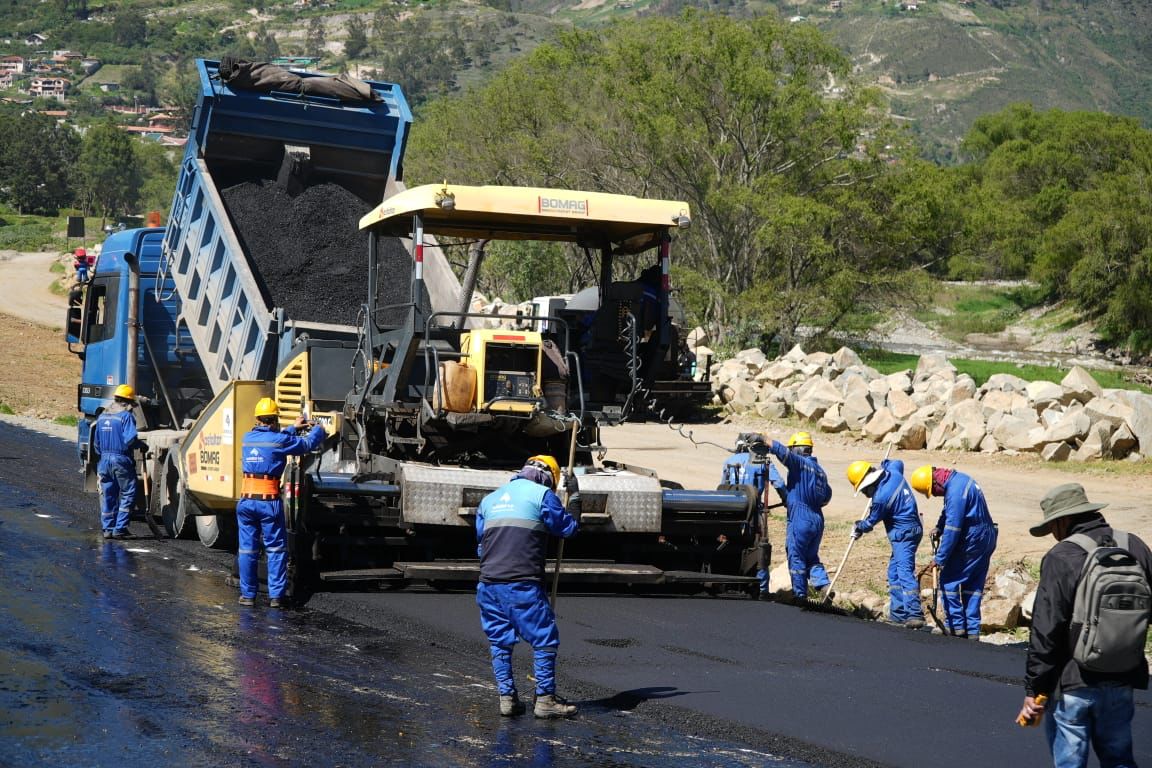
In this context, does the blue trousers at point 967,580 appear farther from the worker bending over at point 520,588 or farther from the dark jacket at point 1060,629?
the dark jacket at point 1060,629

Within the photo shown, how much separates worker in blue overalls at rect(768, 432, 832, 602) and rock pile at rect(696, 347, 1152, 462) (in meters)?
7.39

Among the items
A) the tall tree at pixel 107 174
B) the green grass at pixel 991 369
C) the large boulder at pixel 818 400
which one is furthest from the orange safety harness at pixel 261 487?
the tall tree at pixel 107 174

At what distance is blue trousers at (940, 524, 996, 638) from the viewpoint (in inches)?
357

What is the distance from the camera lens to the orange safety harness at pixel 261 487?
884 centimetres

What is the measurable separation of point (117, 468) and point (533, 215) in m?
4.90

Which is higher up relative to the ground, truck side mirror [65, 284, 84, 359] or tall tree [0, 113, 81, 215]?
tall tree [0, 113, 81, 215]

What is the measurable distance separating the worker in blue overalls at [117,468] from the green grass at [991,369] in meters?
17.9

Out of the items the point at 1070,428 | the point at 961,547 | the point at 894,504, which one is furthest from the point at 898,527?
the point at 1070,428

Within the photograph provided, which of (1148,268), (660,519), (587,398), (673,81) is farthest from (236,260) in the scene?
(1148,268)

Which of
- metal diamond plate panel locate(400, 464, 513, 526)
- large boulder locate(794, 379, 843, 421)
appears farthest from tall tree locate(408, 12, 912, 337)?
metal diamond plate panel locate(400, 464, 513, 526)

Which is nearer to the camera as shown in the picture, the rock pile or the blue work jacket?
the blue work jacket

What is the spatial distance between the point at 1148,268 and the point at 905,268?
30.5 feet

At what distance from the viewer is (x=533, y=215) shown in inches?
345

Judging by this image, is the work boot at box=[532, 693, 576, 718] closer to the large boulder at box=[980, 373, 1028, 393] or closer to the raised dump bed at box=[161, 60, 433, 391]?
the raised dump bed at box=[161, 60, 433, 391]
